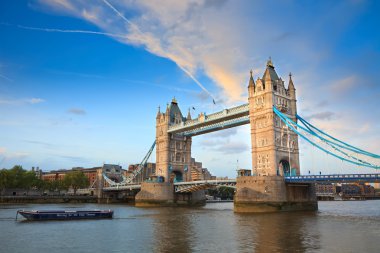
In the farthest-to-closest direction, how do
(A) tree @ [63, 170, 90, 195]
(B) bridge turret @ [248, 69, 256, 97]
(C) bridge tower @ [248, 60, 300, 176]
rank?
(A) tree @ [63, 170, 90, 195]
(B) bridge turret @ [248, 69, 256, 97]
(C) bridge tower @ [248, 60, 300, 176]

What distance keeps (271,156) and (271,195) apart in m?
6.59

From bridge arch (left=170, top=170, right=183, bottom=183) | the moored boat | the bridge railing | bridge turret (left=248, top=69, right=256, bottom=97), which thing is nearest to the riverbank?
bridge arch (left=170, top=170, right=183, bottom=183)

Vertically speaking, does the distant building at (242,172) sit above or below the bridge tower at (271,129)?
below

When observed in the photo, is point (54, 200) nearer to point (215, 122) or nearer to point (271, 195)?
point (215, 122)

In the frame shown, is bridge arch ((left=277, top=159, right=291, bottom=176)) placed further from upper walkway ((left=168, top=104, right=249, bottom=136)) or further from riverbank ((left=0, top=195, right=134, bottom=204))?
riverbank ((left=0, top=195, right=134, bottom=204))

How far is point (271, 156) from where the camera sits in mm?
50344

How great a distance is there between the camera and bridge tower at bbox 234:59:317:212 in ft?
153

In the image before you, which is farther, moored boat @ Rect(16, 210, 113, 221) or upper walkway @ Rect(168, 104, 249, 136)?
upper walkway @ Rect(168, 104, 249, 136)

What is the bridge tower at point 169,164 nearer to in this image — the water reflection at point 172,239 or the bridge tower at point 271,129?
the bridge tower at point 271,129

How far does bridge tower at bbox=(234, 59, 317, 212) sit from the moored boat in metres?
19.5


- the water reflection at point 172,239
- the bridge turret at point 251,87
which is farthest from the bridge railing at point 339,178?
the water reflection at point 172,239

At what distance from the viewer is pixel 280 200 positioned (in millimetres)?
46000

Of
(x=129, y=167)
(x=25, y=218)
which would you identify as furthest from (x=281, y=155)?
(x=129, y=167)

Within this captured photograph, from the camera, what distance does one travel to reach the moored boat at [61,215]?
37.1 m
